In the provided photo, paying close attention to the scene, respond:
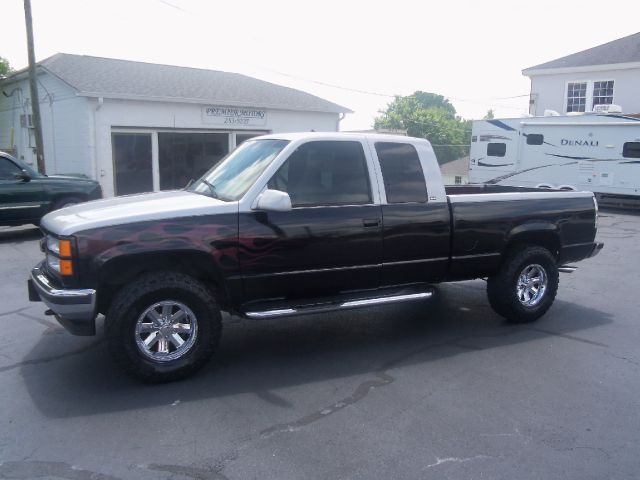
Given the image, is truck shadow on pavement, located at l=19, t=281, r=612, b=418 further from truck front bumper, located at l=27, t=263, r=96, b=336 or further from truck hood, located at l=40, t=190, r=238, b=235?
truck hood, located at l=40, t=190, r=238, b=235

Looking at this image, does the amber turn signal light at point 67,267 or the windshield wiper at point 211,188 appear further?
the windshield wiper at point 211,188

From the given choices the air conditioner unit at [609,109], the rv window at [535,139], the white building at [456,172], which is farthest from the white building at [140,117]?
the white building at [456,172]

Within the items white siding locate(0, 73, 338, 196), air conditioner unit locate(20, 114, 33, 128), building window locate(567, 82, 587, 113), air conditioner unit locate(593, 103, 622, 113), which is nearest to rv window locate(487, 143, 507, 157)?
air conditioner unit locate(593, 103, 622, 113)

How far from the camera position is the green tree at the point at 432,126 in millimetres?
67625

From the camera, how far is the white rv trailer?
58.5 ft

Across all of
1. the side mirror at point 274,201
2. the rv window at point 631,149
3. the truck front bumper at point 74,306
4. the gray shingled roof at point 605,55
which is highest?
the gray shingled roof at point 605,55

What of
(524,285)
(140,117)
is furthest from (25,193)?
(524,285)

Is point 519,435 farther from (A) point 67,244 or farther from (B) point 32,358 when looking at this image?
(B) point 32,358

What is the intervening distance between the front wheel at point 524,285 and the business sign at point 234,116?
1487 cm

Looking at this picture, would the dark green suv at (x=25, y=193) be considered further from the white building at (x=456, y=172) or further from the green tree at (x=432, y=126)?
the green tree at (x=432, y=126)

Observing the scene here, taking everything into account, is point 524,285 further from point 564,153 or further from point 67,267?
point 564,153

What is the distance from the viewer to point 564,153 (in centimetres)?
1903

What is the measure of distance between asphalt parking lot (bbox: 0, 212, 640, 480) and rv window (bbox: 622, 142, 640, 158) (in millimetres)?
12608

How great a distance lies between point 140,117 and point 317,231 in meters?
14.3
